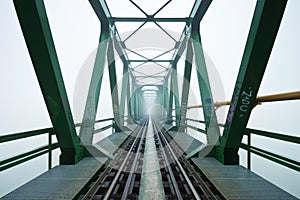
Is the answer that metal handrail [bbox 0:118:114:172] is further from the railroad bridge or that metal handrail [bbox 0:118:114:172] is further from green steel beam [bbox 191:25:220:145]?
green steel beam [bbox 191:25:220:145]

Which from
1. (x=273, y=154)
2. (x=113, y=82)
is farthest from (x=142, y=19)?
(x=273, y=154)

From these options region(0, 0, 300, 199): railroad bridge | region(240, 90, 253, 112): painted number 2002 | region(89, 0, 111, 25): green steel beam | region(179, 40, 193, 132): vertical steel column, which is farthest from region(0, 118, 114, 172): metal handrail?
region(179, 40, 193, 132): vertical steel column

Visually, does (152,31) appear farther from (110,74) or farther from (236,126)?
(236,126)

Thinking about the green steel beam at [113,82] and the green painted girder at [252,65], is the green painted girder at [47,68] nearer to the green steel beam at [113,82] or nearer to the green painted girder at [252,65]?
the green painted girder at [252,65]

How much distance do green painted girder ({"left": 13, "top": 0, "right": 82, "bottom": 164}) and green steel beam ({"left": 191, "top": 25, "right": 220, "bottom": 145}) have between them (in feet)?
9.00

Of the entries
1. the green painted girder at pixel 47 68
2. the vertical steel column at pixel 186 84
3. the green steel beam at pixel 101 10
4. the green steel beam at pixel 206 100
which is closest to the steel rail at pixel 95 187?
the green painted girder at pixel 47 68

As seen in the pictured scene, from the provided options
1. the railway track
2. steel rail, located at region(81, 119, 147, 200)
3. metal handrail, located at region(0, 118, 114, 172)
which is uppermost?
metal handrail, located at region(0, 118, 114, 172)

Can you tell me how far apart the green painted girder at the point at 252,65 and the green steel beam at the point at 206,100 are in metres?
0.62

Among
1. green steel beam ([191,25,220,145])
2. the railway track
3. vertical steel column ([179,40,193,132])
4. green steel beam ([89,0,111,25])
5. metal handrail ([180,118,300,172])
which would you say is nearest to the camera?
metal handrail ([180,118,300,172])

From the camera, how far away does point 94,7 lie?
564cm

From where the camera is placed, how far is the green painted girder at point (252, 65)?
108 inches

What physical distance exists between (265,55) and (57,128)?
3420 mm

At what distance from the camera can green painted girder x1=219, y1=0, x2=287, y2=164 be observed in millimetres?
2752

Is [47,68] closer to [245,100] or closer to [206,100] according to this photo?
[245,100]
